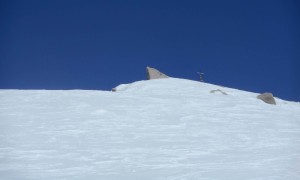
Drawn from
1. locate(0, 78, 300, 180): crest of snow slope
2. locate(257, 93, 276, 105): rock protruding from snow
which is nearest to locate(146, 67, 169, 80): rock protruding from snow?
locate(257, 93, 276, 105): rock protruding from snow

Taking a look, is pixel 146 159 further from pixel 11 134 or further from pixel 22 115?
pixel 22 115

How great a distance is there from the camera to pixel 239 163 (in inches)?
315

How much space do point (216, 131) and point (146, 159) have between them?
182 inches

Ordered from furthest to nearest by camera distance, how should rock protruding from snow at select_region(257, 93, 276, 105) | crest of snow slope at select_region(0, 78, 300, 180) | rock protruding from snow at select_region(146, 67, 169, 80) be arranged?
rock protruding from snow at select_region(146, 67, 169, 80) → rock protruding from snow at select_region(257, 93, 276, 105) → crest of snow slope at select_region(0, 78, 300, 180)

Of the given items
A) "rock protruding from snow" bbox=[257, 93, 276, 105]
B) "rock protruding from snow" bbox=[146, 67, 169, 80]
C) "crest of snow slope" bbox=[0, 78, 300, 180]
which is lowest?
"crest of snow slope" bbox=[0, 78, 300, 180]

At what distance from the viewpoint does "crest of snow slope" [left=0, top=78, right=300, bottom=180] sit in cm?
733

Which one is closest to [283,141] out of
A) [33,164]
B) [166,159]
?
[166,159]

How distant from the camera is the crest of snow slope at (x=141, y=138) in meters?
7.33

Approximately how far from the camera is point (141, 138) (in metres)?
10.7

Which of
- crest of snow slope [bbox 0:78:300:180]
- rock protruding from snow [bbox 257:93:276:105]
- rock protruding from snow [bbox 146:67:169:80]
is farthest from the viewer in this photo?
rock protruding from snow [bbox 146:67:169:80]

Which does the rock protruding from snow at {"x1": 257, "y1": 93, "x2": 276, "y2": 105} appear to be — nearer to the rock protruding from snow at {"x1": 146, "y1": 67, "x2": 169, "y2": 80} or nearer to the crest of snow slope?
the crest of snow slope

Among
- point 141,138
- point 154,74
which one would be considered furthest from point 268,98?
point 154,74

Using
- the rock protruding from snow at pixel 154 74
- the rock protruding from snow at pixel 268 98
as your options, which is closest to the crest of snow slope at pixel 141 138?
the rock protruding from snow at pixel 268 98

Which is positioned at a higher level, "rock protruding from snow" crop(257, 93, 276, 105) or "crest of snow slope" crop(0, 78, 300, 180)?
"rock protruding from snow" crop(257, 93, 276, 105)
